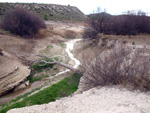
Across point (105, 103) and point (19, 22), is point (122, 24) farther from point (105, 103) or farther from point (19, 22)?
point (19, 22)

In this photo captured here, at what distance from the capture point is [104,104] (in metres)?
5.77

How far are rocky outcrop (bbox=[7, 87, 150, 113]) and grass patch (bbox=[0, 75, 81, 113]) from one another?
226 cm

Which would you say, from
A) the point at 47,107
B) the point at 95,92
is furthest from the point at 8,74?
the point at 95,92

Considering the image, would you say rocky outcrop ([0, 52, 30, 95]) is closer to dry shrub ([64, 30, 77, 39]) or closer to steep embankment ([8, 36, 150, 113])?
steep embankment ([8, 36, 150, 113])

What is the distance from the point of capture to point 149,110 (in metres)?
5.05

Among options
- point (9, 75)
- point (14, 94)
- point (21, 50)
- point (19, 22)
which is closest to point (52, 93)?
point (14, 94)

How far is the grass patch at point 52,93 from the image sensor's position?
9.17m

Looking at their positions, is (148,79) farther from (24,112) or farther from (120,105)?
Answer: (24,112)

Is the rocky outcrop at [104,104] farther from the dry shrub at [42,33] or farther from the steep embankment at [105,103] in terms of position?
the dry shrub at [42,33]

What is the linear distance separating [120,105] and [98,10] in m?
18.2

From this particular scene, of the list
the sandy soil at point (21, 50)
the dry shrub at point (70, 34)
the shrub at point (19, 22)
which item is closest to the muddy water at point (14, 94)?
the sandy soil at point (21, 50)

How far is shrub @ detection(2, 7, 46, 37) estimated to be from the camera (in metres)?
21.4

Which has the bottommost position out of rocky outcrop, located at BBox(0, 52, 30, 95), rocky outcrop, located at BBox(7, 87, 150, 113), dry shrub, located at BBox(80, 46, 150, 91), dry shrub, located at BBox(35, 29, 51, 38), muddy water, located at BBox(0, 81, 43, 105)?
muddy water, located at BBox(0, 81, 43, 105)

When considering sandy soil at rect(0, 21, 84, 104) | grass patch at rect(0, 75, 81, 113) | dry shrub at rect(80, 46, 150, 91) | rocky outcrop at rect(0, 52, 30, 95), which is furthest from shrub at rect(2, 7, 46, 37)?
dry shrub at rect(80, 46, 150, 91)
